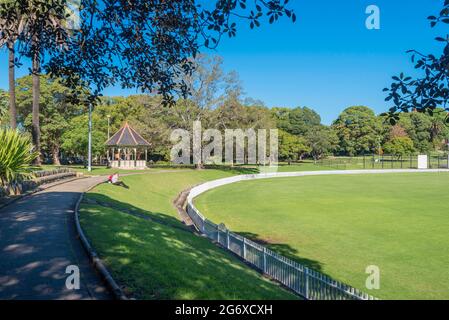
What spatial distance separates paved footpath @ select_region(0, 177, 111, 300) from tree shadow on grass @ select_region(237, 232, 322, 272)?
8.43 metres

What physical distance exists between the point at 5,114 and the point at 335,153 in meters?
98.0

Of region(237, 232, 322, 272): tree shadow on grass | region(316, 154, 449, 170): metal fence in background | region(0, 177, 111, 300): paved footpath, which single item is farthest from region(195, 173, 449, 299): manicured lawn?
region(316, 154, 449, 170): metal fence in background

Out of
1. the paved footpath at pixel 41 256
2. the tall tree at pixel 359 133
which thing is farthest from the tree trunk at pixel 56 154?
the tall tree at pixel 359 133

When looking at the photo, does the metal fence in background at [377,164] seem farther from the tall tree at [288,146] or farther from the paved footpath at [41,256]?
the paved footpath at [41,256]

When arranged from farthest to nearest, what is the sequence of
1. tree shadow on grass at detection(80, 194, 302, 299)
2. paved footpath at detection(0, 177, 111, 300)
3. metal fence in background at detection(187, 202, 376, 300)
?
metal fence in background at detection(187, 202, 376, 300) → tree shadow on grass at detection(80, 194, 302, 299) → paved footpath at detection(0, 177, 111, 300)

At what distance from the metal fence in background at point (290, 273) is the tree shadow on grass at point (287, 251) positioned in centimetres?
224

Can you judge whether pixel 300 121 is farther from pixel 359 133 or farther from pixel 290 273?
pixel 290 273

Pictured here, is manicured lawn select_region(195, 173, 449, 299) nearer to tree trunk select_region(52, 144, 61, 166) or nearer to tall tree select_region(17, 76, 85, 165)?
tall tree select_region(17, 76, 85, 165)

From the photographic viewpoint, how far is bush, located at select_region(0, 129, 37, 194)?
57.4ft

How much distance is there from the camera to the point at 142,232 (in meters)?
12.8

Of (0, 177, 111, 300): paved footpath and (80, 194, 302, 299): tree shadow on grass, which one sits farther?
(80, 194, 302, 299): tree shadow on grass

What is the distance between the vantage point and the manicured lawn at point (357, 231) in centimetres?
1308

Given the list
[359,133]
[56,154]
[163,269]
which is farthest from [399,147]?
[163,269]
